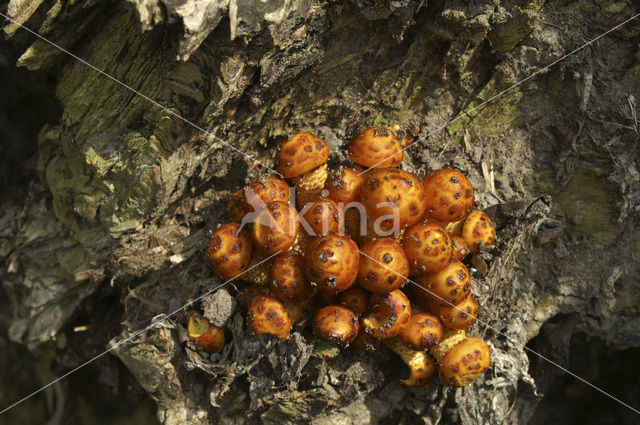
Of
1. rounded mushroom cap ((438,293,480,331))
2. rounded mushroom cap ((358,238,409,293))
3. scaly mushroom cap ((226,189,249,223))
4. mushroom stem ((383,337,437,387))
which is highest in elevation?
scaly mushroom cap ((226,189,249,223))

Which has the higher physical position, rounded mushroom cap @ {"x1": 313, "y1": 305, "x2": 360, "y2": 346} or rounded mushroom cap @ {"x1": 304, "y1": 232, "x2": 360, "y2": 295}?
rounded mushroom cap @ {"x1": 304, "y1": 232, "x2": 360, "y2": 295}

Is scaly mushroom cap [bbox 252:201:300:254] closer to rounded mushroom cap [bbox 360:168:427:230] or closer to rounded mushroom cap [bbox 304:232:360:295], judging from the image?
rounded mushroom cap [bbox 304:232:360:295]

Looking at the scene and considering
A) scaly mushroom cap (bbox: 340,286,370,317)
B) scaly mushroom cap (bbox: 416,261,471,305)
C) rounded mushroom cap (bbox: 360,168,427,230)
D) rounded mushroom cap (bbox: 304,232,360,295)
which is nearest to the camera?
rounded mushroom cap (bbox: 304,232,360,295)

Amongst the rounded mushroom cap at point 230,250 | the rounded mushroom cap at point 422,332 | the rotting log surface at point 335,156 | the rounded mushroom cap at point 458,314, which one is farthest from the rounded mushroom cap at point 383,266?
the rounded mushroom cap at point 230,250

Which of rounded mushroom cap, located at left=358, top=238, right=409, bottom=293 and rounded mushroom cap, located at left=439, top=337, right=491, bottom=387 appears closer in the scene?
rounded mushroom cap, located at left=358, top=238, right=409, bottom=293

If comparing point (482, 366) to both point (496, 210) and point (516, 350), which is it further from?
point (496, 210)

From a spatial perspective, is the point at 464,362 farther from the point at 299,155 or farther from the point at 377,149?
the point at 299,155

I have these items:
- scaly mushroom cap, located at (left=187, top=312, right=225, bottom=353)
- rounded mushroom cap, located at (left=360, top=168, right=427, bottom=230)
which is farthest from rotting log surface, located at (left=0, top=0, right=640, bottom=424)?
rounded mushroom cap, located at (left=360, top=168, right=427, bottom=230)
